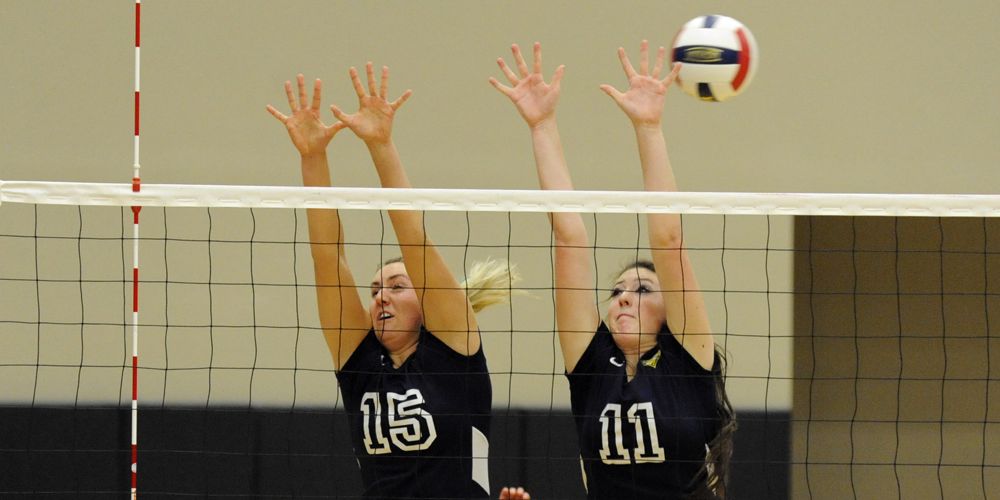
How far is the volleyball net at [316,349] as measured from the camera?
616 centimetres

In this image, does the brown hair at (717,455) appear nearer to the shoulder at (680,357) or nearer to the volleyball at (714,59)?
the shoulder at (680,357)

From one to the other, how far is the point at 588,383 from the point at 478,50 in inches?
116

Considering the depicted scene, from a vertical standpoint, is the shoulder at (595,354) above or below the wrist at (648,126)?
below

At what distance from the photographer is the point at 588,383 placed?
379 centimetres

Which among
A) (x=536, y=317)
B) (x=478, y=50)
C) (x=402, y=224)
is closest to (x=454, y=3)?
(x=478, y=50)

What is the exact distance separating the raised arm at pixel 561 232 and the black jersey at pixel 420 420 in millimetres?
382

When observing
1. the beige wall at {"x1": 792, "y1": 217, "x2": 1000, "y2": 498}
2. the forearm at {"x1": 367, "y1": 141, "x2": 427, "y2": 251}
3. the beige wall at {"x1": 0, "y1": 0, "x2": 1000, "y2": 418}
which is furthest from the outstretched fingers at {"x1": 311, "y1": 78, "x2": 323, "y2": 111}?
the beige wall at {"x1": 792, "y1": 217, "x2": 1000, "y2": 498}

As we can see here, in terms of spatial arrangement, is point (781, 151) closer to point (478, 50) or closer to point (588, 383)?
point (478, 50)

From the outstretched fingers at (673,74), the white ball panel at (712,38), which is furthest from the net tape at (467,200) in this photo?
the white ball panel at (712,38)

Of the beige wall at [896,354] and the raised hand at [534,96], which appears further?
the beige wall at [896,354]

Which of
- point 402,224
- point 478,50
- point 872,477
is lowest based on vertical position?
point 872,477

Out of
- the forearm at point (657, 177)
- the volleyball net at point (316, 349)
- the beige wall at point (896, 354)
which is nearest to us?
the forearm at point (657, 177)

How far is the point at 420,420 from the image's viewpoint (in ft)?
12.4

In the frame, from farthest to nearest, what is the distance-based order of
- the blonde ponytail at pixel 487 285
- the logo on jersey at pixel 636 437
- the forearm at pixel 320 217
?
the blonde ponytail at pixel 487 285, the forearm at pixel 320 217, the logo on jersey at pixel 636 437
